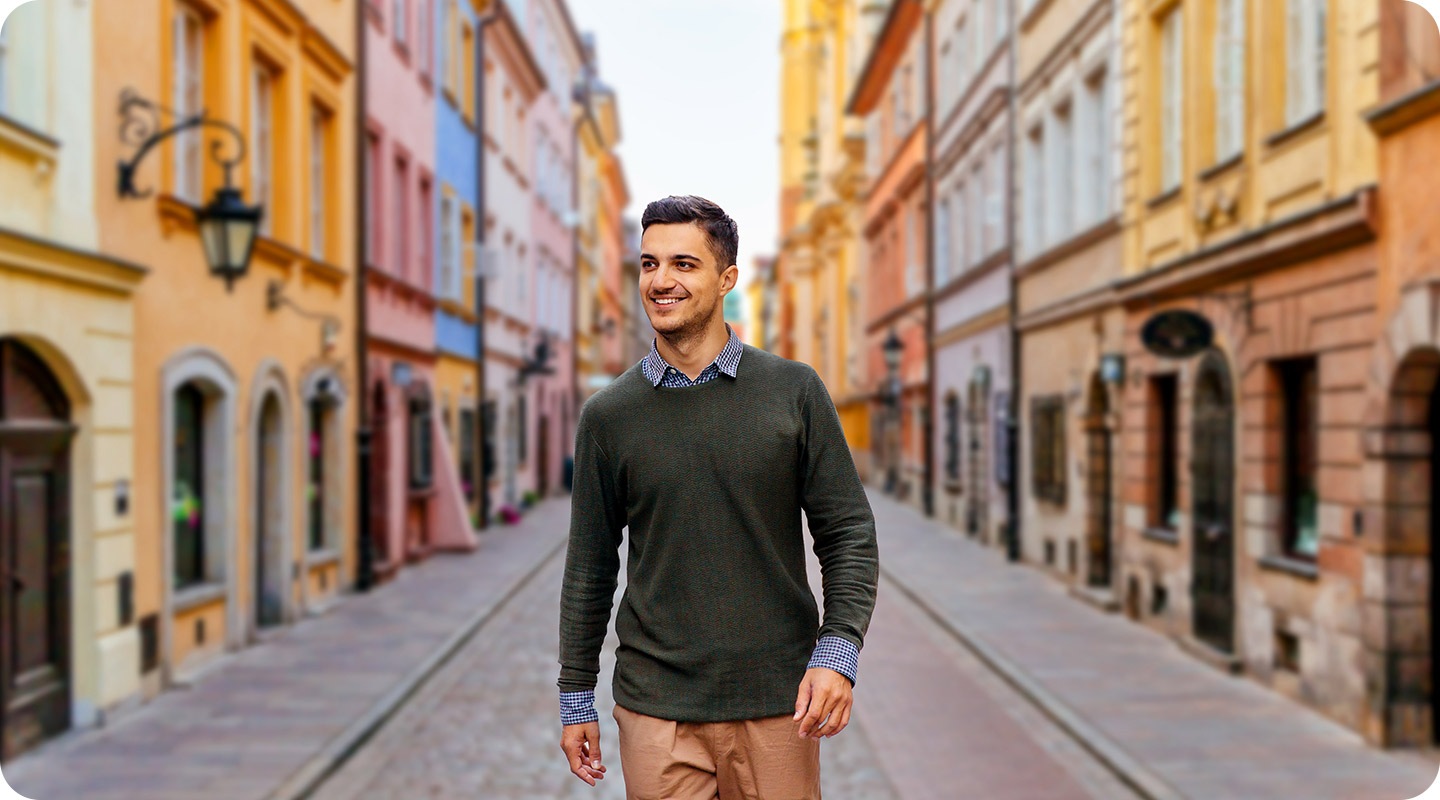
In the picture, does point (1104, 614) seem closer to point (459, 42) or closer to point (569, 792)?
point (569, 792)

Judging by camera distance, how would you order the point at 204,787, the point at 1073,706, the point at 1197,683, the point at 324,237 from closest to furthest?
the point at 204,787 < the point at 1073,706 < the point at 1197,683 < the point at 324,237

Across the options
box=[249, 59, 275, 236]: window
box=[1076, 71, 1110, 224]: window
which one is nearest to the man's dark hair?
box=[249, 59, 275, 236]: window

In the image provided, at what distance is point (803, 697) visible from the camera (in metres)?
3.11

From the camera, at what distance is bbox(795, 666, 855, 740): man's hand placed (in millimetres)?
3086

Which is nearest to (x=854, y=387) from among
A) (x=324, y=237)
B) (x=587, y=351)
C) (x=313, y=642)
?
(x=587, y=351)

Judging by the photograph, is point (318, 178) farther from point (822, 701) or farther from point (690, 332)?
point (822, 701)

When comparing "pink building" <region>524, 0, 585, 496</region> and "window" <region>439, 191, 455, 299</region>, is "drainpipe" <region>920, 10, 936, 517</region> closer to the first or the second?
"pink building" <region>524, 0, 585, 496</region>

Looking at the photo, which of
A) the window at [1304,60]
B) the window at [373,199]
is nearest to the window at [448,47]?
the window at [373,199]

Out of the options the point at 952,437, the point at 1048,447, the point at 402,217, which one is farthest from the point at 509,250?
the point at 1048,447

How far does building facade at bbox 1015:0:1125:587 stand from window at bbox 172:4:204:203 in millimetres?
9307

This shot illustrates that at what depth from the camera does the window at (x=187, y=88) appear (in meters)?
12.5

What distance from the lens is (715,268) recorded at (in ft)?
10.3

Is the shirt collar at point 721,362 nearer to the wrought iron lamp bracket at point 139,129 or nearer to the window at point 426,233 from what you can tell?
the wrought iron lamp bracket at point 139,129

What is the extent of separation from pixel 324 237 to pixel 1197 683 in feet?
36.0
